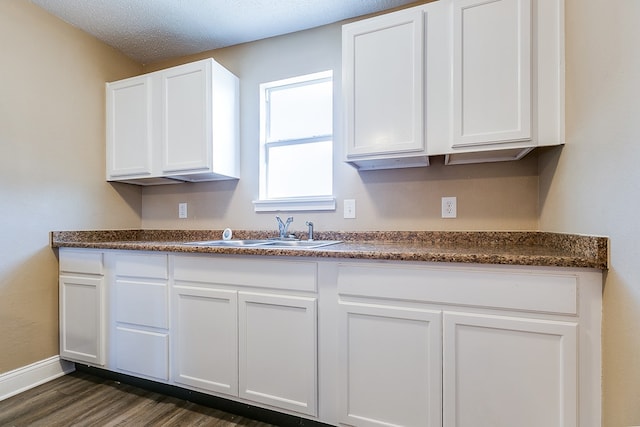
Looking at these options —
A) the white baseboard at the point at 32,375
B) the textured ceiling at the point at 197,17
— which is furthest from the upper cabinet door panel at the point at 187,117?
the white baseboard at the point at 32,375

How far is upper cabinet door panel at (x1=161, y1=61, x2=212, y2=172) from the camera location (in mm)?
2158

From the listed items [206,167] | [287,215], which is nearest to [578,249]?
[287,215]

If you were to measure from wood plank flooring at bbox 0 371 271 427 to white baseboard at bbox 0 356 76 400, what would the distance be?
0.16 ft

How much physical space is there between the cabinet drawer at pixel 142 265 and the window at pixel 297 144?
78 cm

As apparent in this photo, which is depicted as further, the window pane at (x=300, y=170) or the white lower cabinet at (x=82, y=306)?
the window pane at (x=300, y=170)

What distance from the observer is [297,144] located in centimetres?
234

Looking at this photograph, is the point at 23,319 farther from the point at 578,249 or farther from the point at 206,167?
the point at 578,249

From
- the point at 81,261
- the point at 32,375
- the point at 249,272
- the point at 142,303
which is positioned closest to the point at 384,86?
the point at 249,272

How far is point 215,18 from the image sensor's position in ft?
6.97

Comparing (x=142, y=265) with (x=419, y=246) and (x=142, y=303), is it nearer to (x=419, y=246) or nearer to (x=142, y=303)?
(x=142, y=303)

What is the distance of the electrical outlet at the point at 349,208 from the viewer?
210 centimetres

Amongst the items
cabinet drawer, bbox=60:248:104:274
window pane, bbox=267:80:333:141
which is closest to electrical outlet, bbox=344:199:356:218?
window pane, bbox=267:80:333:141

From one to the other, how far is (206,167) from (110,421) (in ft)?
4.98

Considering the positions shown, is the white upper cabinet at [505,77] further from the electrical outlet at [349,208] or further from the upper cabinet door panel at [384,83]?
the electrical outlet at [349,208]
